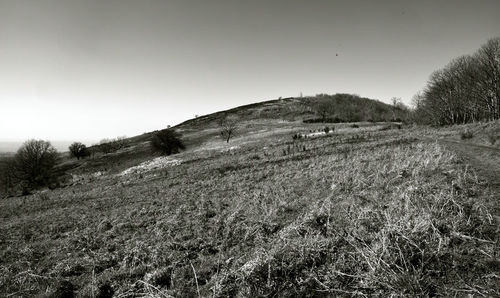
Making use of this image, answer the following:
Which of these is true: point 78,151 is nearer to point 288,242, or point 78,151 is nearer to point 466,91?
point 288,242

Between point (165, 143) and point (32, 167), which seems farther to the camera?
point (165, 143)

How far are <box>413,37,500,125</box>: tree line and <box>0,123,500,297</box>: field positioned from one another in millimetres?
44094

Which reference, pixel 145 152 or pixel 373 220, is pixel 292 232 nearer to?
pixel 373 220

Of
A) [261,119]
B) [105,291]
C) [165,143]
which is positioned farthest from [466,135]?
[261,119]

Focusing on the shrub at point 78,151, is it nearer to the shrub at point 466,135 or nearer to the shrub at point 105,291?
the shrub at point 105,291

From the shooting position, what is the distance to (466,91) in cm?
4688

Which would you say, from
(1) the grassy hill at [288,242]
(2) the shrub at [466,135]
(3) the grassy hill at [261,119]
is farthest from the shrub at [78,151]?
(2) the shrub at [466,135]


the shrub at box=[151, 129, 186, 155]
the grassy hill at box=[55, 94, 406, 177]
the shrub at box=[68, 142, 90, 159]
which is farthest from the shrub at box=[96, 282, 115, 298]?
the shrub at box=[68, 142, 90, 159]

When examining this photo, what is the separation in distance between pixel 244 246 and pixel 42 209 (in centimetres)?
2081

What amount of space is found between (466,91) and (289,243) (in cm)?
5824

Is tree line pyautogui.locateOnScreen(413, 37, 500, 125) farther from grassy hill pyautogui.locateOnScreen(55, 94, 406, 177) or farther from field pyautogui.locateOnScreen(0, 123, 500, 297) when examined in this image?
field pyautogui.locateOnScreen(0, 123, 500, 297)

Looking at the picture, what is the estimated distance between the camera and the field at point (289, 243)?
192 inches

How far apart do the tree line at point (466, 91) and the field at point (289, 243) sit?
44094mm

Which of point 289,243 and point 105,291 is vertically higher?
point 289,243
